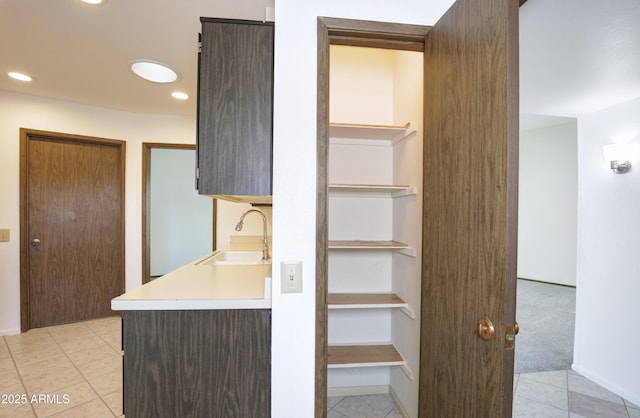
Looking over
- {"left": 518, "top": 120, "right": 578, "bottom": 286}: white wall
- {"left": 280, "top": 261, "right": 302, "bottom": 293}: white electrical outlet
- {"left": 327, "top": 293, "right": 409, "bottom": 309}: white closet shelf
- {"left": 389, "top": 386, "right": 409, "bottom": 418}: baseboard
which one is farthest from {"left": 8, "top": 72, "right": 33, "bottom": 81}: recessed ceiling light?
{"left": 518, "top": 120, "right": 578, "bottom": 286}: white wall

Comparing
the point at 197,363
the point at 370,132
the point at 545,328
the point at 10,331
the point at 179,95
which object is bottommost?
the point at 545,328

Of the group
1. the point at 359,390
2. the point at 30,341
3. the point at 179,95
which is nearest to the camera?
the point at 359,390

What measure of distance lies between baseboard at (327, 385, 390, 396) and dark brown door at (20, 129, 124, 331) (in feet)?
9.18

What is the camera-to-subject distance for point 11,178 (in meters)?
2.66

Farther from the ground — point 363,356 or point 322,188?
point 322,188

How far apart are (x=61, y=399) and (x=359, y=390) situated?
205cm

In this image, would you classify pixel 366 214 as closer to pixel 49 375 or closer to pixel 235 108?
pixel 235 108

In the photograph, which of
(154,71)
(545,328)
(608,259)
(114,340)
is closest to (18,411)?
(114,340)

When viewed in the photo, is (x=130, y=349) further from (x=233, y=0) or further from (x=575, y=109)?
(x=575, y=109)

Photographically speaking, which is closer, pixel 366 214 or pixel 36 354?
pixel 366 214

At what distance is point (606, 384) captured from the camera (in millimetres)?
2055

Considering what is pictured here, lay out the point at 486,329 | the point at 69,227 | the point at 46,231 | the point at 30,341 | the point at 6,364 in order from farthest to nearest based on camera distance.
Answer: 1. the point at 69,227
2. the point at 46,231
3. the point at 30,341
4. the point at 6,364
5. the point at 486,329

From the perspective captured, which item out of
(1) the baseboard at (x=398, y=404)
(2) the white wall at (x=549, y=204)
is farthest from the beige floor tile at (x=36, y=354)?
(2) the white wall at (x=549, y=204)

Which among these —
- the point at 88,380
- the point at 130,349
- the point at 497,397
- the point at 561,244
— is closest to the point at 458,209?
the point at 497,397
